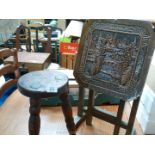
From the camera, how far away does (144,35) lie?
1181 mm

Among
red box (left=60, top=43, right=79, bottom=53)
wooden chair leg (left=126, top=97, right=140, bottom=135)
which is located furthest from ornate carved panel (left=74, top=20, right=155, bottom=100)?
red box (left=60, top=43, right=79, bottom=53)

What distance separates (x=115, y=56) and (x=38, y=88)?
58 centimetres

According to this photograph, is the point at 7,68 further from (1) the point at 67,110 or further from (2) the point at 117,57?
(2) the point at 117,57

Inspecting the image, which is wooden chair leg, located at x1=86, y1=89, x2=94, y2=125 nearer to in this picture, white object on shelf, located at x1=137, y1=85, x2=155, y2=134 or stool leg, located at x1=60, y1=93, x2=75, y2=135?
stool leg, located at x1=60, y1=93, x2=75, y2=135

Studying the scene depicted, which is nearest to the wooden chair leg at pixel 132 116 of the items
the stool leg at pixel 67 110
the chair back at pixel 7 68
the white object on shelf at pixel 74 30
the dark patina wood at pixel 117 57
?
the dark patina wood at pixel 117 57

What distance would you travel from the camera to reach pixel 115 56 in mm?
1309

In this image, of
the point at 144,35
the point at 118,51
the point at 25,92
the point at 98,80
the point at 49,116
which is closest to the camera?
the point at 25,92

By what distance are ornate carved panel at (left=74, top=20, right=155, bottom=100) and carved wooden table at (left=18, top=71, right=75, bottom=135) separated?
0.29 m

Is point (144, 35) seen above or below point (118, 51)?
above

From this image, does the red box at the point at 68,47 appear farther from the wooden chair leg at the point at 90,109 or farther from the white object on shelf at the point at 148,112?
the white object on shelf at the point at 148,112
